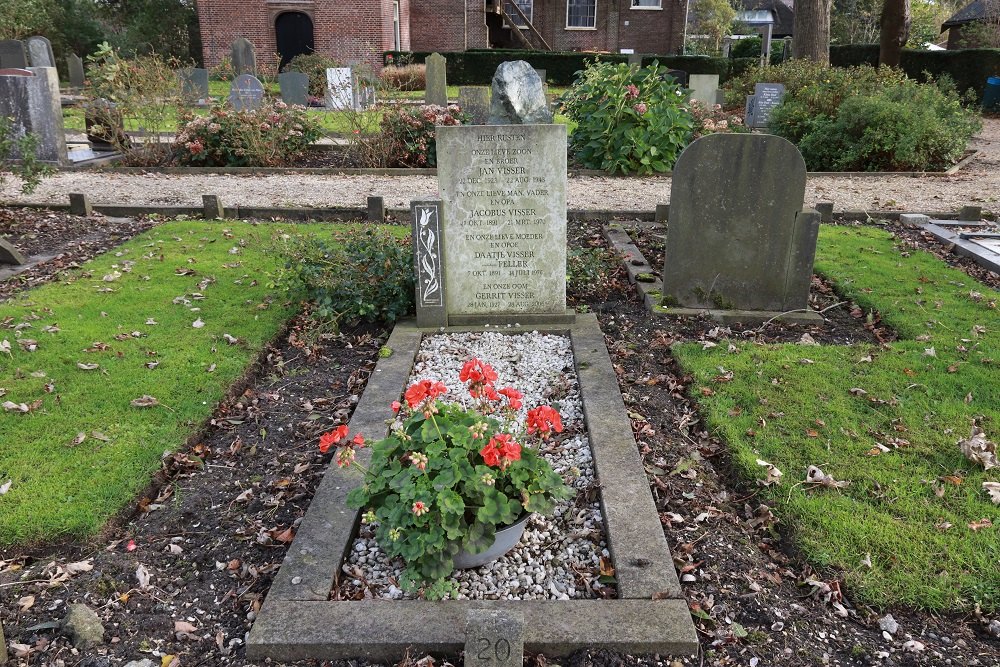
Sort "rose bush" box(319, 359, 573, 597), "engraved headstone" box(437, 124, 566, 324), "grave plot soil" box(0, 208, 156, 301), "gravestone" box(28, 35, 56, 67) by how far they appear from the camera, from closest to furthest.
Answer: "rose bush" box(319, 359, 573, 597) → "engraved headstone" box(437, 124, 566, 324) → "grave plot soil" box(0, 208, 156, 301) → "gravestone" box(28, 35, 56, 67)

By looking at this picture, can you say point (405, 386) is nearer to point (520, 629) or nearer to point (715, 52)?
point (520, 629)

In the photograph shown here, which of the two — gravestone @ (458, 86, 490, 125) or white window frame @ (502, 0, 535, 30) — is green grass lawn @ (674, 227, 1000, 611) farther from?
white window frame @ (502, 0, 535, 30)

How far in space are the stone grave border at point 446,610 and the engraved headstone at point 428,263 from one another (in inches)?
94.4

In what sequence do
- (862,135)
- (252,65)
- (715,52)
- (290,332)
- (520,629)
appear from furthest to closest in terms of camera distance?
(715,52), (252,65), (862,135), (290,332), (520,629)

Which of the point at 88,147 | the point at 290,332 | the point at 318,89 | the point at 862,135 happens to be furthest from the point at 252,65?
the point at 290,332

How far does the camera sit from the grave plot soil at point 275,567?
9.33 ft

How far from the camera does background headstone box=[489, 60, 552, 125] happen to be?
6762mm

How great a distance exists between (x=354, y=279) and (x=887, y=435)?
4.07 m

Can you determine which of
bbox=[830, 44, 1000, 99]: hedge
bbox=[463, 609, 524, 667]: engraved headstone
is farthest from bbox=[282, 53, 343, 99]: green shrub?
bbox=[463, 609, 524, 667]: engraved headstone

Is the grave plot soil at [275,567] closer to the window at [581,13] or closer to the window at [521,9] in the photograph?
the window at [521,9]

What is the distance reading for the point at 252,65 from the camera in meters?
25.8

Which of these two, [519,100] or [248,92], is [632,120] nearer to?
[519,100]

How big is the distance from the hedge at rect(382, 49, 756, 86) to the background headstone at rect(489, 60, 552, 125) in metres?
24.0

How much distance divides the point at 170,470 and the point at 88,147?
532 inches
